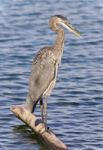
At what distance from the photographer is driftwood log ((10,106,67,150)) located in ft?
32.5

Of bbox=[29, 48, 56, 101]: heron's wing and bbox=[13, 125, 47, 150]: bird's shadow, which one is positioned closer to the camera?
bbox=[29, 48, 56, 101]: heron's wing

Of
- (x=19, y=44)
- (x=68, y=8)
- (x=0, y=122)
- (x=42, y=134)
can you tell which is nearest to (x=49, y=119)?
(x=0, y=122)

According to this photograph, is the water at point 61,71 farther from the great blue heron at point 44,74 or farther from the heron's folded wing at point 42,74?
the heron's folded wing at point 42,74

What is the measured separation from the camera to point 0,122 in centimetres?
1194

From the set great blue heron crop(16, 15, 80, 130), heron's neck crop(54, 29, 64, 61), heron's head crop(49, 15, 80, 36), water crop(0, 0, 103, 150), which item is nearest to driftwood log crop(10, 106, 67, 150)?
great blue heron crop(16, 15, 80, 130)

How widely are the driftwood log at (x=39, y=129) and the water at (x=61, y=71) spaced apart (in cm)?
31

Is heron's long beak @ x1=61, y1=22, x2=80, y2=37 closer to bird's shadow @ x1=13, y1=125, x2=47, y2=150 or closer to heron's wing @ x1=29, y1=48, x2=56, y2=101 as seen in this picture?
heron's wing @ x1=29, y1=48, x2=56, y2=101

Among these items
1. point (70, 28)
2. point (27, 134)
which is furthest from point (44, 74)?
point (27, 134)

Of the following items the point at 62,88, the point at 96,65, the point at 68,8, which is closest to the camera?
the point at 62,88

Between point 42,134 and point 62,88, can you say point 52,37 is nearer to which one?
point 62,88

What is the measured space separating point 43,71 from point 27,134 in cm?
129

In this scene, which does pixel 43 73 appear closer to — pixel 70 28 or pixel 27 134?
pixel 70 28

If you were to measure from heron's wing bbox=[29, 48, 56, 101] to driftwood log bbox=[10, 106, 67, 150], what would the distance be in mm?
517

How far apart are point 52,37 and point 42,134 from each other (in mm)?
8148
